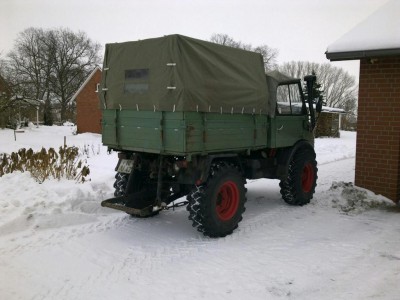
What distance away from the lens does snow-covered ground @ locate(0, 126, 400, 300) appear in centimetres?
403

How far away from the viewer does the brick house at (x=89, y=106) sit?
→ 113 ft

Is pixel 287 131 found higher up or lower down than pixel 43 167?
higher up

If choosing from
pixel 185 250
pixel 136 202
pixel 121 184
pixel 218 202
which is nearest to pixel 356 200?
pixel 218 202

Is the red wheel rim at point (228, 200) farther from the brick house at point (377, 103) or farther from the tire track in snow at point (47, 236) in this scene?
the brick house at point (377, 103)

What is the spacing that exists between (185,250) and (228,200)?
3.90ft

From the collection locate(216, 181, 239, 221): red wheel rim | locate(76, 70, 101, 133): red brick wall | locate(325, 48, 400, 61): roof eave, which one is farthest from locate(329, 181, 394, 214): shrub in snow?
locate(76, 70, 101, 133): red brick wall

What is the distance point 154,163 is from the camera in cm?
581

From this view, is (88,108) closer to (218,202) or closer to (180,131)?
(218,202)

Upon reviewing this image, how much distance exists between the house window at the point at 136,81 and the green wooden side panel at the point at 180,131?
32 centimetres

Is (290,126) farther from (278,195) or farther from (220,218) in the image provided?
(220,218)

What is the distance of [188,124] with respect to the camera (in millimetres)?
5102

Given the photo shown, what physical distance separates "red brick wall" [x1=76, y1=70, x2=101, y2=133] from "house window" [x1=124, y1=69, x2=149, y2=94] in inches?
1157

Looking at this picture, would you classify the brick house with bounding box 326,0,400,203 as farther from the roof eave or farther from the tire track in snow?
the tire track in snow

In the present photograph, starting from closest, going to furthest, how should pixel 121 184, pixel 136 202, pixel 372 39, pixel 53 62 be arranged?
pixel 136 202 → pixel 121 184 → pixel 372 39 → pixel 53 62
